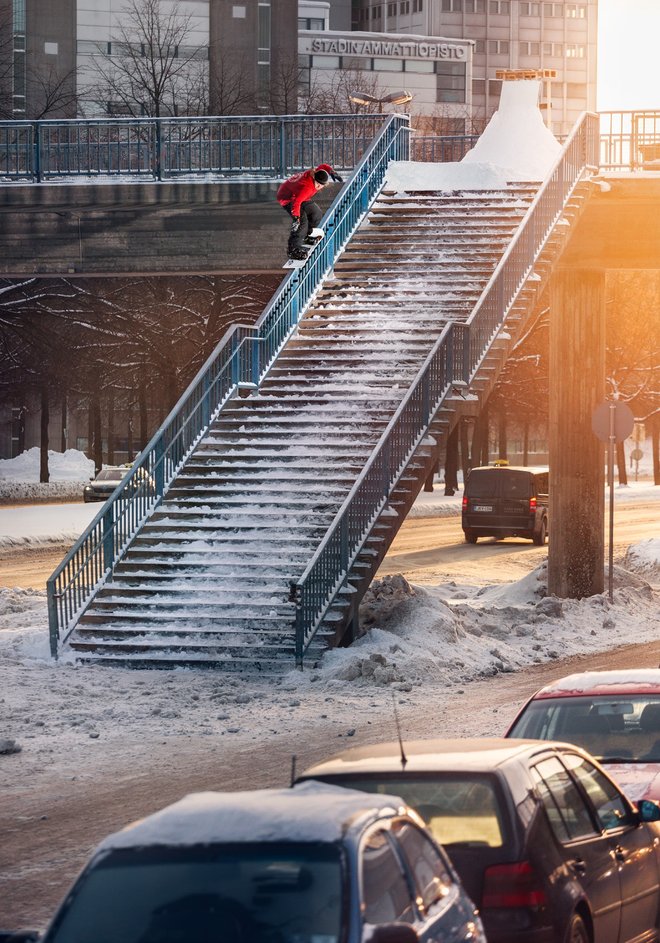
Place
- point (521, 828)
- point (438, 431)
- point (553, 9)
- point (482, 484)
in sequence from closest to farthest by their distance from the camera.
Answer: point (521, 828), point (438, 431), point (482, 484), point (553, 9)

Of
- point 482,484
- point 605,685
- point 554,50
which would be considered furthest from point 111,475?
point 554,50

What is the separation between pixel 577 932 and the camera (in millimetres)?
7398

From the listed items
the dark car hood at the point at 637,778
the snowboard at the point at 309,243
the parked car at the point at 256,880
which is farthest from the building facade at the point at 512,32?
the parked car at the point at 256,880

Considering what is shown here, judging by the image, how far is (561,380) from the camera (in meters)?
28.4

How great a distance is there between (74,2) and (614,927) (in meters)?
95.5

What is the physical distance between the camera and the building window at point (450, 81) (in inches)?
5891

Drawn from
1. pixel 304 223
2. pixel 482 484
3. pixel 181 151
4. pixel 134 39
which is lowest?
pixel 482 484

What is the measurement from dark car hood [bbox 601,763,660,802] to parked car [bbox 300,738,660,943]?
4.25 ft

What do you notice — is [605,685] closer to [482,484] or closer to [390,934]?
[390,934]

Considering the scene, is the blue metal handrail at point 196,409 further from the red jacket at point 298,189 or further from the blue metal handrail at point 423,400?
the blue metal handrail at point 423,400

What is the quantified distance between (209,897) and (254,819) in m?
0.39

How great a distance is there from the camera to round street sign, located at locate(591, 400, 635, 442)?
26.4 meters

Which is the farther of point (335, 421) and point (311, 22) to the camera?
point (311, 22)

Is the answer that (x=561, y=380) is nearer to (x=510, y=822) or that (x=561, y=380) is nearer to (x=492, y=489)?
(x=492, y=489)
